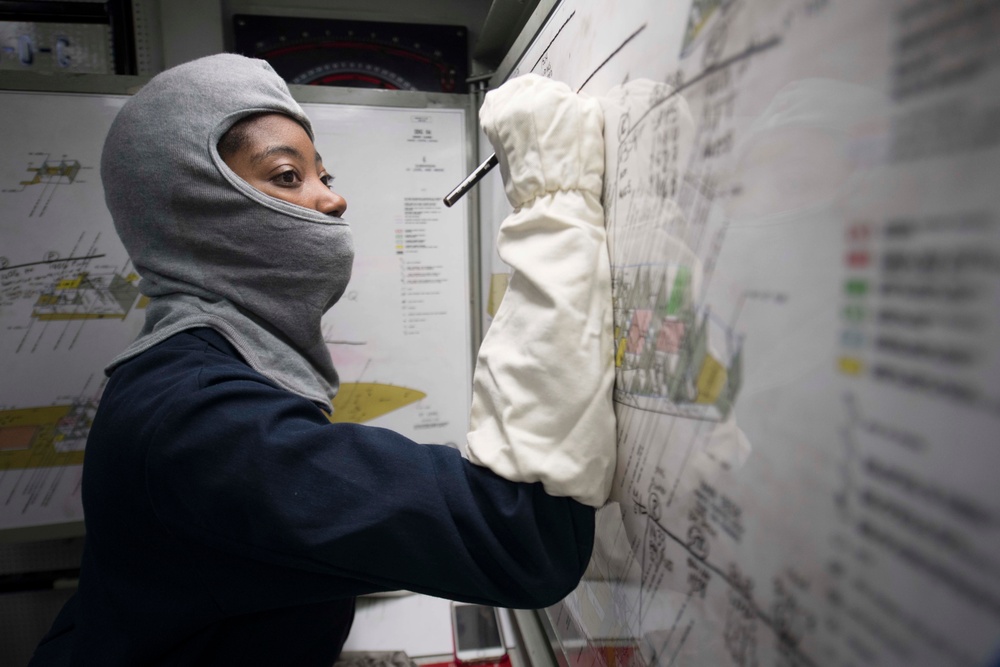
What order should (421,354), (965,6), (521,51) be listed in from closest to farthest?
(965,6) < (521,51) < (421,354)

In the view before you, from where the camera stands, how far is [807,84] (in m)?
0.24

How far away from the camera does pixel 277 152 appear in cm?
65

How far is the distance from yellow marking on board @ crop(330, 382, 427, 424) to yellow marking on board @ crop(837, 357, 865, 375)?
1063mm

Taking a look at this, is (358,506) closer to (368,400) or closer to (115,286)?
(368,400)

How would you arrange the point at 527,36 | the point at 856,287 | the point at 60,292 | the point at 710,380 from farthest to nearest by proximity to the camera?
the point at 60,292
the point at 527,36
the point at 710,380
the point at 856,287

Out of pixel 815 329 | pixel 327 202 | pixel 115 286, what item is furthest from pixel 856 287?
pixel 115 286

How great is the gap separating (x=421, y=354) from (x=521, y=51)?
69 cm

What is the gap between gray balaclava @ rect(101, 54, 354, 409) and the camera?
597mm

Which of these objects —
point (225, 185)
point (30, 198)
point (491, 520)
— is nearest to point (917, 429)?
point (491, 520)

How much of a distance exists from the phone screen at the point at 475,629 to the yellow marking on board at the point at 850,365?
923mm

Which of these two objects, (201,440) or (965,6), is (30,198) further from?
(965,6)

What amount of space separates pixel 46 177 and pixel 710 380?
1362mm

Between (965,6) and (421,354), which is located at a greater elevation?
(965,6)

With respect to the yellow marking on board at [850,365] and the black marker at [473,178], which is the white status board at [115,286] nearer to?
the black marker at [473,178]
